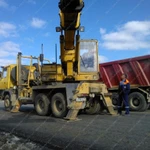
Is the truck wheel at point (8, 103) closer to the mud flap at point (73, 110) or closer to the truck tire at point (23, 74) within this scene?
the truck tire at point (23, 74)

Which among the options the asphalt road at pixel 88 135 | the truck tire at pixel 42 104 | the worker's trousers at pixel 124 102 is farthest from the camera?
the truck tire at pixel 42 104

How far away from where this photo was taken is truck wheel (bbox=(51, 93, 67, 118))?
33.1 ft

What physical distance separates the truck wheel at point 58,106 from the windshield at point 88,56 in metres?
1.37

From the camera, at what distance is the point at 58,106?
10516mm

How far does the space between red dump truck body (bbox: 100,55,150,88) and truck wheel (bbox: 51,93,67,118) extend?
471 cm

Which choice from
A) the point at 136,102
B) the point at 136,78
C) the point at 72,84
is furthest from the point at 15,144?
the point at 136,78

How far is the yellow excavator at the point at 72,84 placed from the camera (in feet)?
31.7

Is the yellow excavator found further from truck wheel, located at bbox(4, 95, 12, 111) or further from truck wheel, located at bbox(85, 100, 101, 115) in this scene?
truck wheel, located at bbox(4, 95, 12, 111)

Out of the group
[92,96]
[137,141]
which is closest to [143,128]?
[137,141]

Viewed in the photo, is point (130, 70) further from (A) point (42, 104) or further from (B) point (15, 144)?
(B) point (15, 144)

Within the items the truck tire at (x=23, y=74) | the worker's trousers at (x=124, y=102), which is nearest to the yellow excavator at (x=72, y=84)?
the worker's trousers at (x=124, y=102)

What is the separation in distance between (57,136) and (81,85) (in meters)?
3.28

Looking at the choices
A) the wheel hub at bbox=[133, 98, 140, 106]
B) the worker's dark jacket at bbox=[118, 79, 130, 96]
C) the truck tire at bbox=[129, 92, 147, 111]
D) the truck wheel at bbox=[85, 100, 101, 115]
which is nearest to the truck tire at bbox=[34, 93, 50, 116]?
the truck wheel at bbox=[85, 100, 101, 115]

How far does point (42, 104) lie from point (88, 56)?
2753 mm
